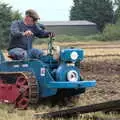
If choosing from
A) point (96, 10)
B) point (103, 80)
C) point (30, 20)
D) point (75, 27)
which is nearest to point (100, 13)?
point (96, 10)

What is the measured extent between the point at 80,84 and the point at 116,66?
7.46 meters

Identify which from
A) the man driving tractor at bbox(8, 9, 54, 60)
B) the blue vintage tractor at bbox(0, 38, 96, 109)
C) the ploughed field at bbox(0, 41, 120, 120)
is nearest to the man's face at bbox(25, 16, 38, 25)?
the man driving tractor at bbox(8, 9, 54, 60)

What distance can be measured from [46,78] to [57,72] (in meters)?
0.21

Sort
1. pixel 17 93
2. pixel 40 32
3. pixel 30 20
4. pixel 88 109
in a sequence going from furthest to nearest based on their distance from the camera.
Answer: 1. pixel 40 32
2. pixel 30 20
3. pixel 17 93
4. pixel 88 109

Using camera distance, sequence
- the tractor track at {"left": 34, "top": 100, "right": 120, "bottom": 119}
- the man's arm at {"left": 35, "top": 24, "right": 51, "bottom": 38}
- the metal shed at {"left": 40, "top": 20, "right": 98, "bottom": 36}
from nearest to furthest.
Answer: the tractor track at {"left": 34, "top": 100, "right": 120, "bottom": 119} < the man's arm at {"left": 35, "top": 24, "right": 51, "bottom": 38} < the metal shed at {"left": 40, "top": 20, "right": 98, "bottom": 36}

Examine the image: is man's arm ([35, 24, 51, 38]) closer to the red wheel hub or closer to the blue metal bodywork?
the blue metal bodywork

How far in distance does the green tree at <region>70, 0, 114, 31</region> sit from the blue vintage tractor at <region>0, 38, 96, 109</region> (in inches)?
2989

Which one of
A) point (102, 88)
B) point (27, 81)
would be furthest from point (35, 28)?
point (102, 88)

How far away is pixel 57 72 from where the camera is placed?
8641 millimetres

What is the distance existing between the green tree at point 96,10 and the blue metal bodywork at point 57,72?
76014 mm

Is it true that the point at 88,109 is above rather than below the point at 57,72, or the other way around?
below

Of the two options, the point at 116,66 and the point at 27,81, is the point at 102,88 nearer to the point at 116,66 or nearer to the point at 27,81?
the point at 27,81

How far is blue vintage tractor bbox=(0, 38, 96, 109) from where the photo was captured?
8555 mm

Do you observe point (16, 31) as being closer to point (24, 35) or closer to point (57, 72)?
point (24, 35)
